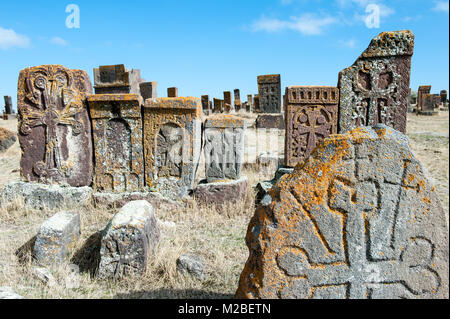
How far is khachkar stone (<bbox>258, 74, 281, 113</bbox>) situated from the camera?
1288 cm

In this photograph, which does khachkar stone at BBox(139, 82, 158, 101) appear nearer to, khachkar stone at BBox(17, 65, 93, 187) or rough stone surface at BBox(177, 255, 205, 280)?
khachkar stone at BBox(17, 65, 93, 187)

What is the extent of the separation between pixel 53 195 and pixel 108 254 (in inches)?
88.3

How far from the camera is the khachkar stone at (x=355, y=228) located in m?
1.64

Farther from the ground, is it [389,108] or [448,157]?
[389,108]

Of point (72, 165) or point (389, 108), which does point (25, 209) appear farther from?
point (389, 108)

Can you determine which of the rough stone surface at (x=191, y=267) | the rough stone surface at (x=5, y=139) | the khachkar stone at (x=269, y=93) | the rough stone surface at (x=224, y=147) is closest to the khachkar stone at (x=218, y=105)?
the khachkar stone at (x=269, y=93)

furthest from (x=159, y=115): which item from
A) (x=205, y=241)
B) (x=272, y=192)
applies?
(x=272, y=192)

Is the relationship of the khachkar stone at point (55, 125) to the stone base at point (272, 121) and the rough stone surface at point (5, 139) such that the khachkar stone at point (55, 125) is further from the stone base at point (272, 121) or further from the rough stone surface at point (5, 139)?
the stone base at point (272, 121)

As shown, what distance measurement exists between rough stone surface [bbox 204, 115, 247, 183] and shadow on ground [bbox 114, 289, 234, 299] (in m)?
2.16

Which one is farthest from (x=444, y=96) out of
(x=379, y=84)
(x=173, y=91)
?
(x=379, y=84)

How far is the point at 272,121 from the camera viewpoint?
12.5 m

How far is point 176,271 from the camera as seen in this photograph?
2.78 meters

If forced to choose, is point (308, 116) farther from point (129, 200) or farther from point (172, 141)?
point (129, 200)

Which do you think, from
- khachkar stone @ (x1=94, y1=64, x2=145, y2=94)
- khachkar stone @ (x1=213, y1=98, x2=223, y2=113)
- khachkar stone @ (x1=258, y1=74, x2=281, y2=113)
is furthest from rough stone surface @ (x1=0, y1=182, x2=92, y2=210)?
khachkar stone @ (x1=213, y1=98, x2=223, y2=113)
